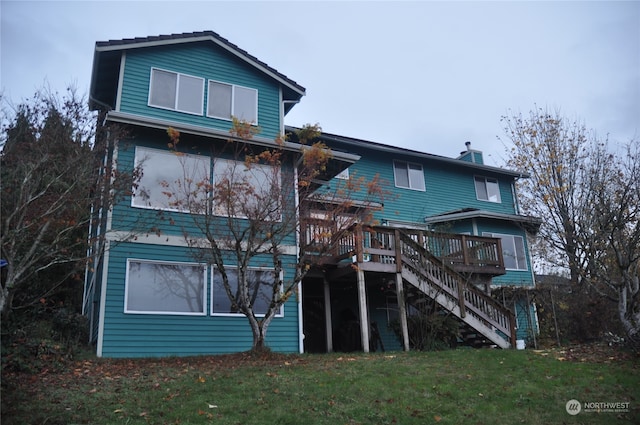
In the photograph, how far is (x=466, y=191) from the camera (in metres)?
23.0

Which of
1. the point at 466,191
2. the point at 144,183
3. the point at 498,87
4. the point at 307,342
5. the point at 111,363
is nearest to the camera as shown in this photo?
the point at 111,363

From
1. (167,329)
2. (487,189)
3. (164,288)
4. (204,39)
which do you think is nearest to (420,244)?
(164,288)

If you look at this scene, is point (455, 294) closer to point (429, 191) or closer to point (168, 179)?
point (168, 179)

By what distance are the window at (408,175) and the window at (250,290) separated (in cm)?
921

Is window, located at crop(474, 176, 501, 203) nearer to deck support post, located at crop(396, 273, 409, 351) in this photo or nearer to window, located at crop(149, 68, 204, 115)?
deck support post, located at crop(396, 273, 409, 351)

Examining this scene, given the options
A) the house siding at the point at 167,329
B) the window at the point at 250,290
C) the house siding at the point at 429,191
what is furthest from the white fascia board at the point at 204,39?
the window at the point at 250,290

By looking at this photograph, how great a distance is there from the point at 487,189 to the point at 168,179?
15.4 metres

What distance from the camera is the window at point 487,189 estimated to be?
23.5m

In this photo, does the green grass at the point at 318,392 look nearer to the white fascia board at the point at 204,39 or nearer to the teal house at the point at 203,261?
the teal house at the point at 203,261

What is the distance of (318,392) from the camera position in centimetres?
805

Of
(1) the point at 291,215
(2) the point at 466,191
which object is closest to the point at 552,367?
(1) the point at 291,215

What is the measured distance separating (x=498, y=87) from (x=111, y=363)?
24.7 m

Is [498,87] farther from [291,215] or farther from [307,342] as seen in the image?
[291,215]

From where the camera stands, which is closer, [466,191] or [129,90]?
[129,90]
